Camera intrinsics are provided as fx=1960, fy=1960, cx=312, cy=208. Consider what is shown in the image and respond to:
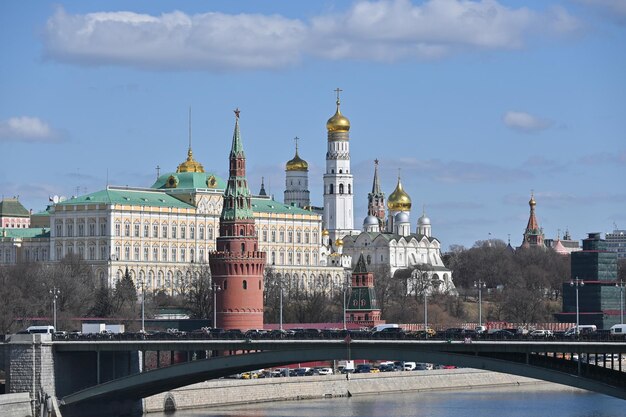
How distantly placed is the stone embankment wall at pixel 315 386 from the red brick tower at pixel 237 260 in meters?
19.4

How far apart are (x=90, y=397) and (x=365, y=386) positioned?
28.3m

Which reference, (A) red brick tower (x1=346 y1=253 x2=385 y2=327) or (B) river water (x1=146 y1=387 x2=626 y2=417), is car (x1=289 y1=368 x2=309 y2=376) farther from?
(A) red brick tower (x1=346 y1=253 x2=385 y2=327)

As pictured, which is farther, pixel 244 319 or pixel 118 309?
pixel 118 309

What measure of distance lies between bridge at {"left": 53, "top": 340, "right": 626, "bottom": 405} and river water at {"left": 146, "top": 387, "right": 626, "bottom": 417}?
24.0 ft

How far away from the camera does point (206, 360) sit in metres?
91.4

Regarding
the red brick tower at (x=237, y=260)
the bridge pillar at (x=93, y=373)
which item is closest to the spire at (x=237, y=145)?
the red brick tower at (x=237, y=260)

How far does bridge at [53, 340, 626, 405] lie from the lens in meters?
81.1

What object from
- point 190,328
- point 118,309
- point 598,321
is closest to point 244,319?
point 190,328

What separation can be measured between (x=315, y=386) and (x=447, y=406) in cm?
1020

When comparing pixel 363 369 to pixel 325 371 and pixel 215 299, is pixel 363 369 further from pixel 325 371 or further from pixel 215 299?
pixel 215 299

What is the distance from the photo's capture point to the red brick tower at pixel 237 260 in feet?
461

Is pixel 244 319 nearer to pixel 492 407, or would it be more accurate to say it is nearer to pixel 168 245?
pixel 492 407

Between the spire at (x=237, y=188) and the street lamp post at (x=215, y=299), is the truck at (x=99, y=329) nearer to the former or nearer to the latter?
the street lamp post at (x=215, y=299)

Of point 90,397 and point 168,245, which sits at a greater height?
point 168,245
